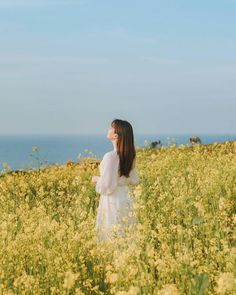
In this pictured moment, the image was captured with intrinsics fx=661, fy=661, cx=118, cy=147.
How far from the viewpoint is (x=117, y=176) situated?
8.32m

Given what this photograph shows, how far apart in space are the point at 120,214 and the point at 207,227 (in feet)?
5.83

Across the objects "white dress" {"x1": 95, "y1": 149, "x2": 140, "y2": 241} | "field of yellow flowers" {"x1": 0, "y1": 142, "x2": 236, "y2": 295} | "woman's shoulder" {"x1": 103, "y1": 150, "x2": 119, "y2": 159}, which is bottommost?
"field of yellow flowers" {"x1": 0, "y1": 142, "x2": 236, "y2": 295}

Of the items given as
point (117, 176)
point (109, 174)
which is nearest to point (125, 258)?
point (109, 174)

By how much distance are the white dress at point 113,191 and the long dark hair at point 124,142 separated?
0.28 feet

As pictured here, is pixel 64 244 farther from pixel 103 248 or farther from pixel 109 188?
pixel 109 188

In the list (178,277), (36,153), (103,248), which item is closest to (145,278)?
(178,277)

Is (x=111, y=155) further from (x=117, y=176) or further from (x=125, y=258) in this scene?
(x=125, y=258)

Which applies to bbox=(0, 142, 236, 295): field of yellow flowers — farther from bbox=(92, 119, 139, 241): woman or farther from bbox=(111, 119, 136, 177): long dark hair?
bbox=(111, 119, 136, 177): long dark hair

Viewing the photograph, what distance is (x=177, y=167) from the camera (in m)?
12.5

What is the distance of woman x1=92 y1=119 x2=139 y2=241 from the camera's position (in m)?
8.16

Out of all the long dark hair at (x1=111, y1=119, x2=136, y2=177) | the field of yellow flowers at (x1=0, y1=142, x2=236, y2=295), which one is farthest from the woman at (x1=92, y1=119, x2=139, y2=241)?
the field of yellow flowers at (x1=0, y1=142, x2=236, y2=295)

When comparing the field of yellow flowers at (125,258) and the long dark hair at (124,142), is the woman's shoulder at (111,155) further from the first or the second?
the field of yellow flowers at (125,258)

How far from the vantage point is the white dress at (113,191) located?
819cm

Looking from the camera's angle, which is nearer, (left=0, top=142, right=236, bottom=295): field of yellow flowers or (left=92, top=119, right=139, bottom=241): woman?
(left=0, top=142, right=236, bottom=295): field of yellow flowers
